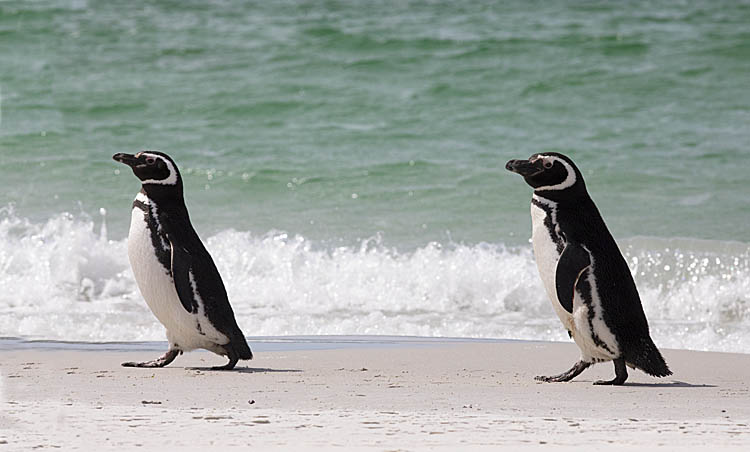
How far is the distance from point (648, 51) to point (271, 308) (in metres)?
8.29

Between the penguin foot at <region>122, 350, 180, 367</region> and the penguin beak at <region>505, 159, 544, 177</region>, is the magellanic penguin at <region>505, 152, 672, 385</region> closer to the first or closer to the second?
the penguin beak at <region>505, 159, 544, 177</region>

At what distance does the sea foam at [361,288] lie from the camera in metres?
7.38

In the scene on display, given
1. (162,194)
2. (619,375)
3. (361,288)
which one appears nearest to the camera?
(619,375)

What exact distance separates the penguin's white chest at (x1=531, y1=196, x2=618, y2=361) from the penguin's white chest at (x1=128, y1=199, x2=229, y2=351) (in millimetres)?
1411

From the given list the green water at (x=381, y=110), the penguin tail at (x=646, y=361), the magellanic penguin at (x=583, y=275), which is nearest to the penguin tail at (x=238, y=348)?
the magellanic penguin at (x=583, y=275)

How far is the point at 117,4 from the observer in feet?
57.3

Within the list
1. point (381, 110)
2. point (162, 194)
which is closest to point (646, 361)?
point (162, 194)

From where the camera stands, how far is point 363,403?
4.30 m

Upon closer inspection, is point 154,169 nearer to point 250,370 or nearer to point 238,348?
point 238,348

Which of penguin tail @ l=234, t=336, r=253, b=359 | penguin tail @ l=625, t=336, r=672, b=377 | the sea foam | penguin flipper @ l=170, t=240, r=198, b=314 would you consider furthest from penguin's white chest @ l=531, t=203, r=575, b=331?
the sea foam

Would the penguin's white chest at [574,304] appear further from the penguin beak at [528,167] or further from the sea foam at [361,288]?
the sea foam at [361,288]

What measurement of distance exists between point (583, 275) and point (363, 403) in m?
1.15

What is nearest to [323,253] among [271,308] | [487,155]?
[271,308]

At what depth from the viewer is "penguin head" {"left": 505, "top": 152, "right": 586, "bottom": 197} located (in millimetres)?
5031
